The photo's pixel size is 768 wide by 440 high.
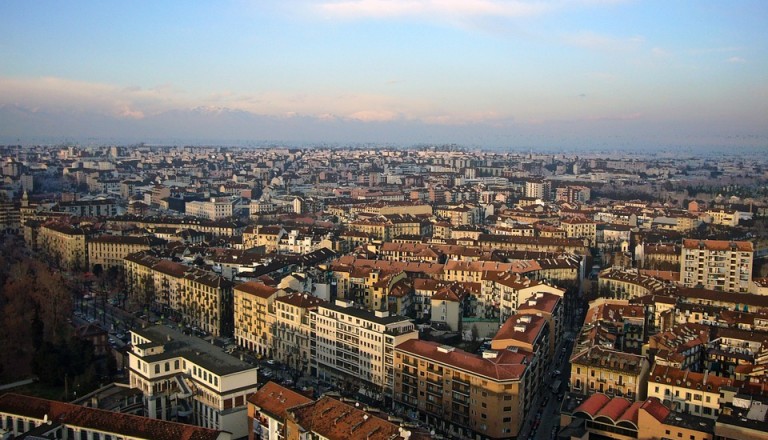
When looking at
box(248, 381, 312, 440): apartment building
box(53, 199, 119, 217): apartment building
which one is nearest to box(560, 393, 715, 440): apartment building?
box(248, 381, 312, 440): apartment building

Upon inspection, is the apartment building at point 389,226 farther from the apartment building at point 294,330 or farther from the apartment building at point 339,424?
the apartment building at point 339,424

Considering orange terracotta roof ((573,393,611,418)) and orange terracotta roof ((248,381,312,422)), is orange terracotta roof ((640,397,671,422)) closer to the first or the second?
orange terracotta roof ((573,393,611,418))

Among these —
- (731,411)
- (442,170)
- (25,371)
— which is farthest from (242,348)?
(442,170)

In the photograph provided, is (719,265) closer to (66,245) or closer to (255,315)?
(255,315)

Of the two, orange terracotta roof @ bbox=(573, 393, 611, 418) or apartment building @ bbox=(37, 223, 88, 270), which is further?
apartment building @ bbox=(37, 223, 88, 270)

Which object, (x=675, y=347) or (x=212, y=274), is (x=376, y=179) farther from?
(x=675, y=347)
